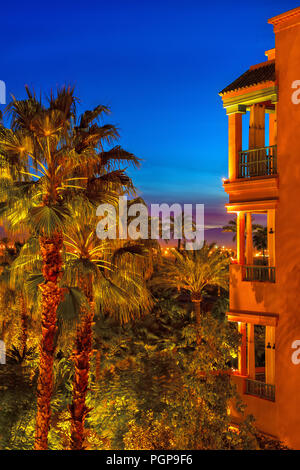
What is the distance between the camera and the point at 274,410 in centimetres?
1223

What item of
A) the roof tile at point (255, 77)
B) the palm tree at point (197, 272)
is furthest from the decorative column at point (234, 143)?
the palm tree at point (197, 272)

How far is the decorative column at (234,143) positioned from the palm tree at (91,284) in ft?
12.6

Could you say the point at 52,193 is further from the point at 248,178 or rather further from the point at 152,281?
the point at 152,281

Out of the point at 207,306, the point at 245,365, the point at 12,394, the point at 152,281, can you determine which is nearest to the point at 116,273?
the point at 245,365

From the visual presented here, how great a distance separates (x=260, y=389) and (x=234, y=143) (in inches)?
294

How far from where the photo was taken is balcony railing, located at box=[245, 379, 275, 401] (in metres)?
12.5

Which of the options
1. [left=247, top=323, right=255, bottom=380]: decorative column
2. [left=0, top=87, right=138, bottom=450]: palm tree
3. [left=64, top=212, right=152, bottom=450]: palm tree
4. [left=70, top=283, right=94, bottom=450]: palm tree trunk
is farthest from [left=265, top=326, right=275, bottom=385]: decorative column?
[left=0, top=87, right=138, bottom=450]: palm tree

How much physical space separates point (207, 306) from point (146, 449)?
24.4m

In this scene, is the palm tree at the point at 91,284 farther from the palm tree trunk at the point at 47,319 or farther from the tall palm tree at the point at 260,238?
the tall palm tree at the point at 260,238

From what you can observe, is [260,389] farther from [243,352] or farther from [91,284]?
[91,284]

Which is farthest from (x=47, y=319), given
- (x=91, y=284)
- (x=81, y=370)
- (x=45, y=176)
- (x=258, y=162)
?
(x=258, y=162)

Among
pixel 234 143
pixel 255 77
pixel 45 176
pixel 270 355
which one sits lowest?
pixel 270 355

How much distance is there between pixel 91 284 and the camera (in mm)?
12094

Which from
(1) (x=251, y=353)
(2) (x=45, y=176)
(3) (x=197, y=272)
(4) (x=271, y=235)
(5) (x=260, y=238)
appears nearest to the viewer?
(2) (x=45, y=176)
